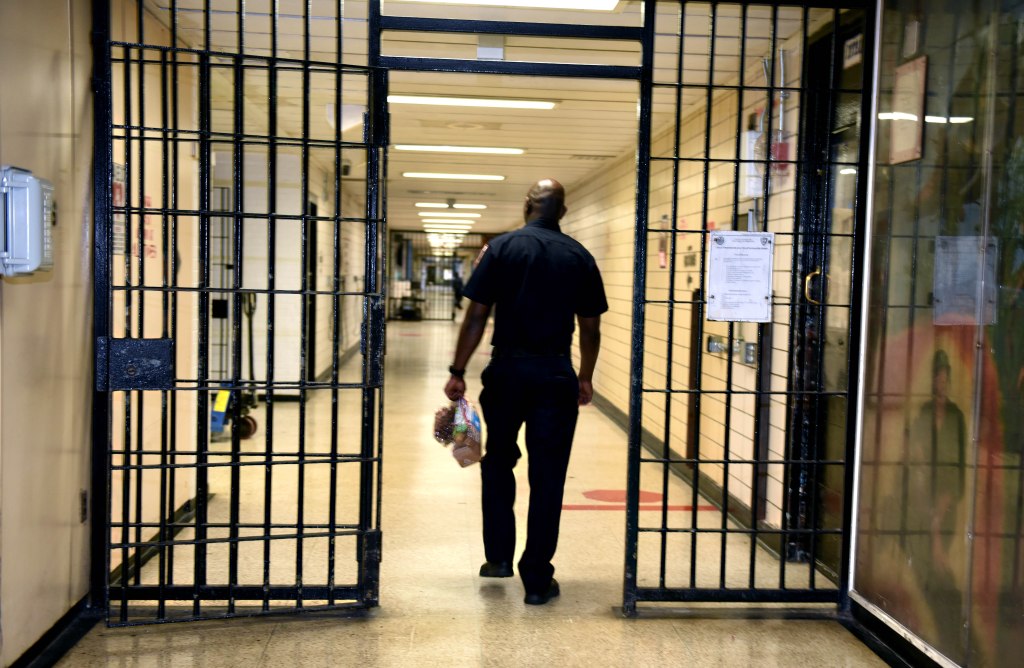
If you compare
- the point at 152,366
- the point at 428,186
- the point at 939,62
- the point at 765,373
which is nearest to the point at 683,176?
the point at 765,373

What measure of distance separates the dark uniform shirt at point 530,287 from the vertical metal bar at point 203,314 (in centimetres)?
99

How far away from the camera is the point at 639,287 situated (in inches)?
138

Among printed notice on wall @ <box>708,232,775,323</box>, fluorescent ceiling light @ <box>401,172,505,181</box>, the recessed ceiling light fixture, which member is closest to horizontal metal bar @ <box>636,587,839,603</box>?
printed notice on wall @ <box>708,232,775,323</box>

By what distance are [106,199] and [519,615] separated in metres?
2.23

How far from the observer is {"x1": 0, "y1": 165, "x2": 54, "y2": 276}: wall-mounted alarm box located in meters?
2.54

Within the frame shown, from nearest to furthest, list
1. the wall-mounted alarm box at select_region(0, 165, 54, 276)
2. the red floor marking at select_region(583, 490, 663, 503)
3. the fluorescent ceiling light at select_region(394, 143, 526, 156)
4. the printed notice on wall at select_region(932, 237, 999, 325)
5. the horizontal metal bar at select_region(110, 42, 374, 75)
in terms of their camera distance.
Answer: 1. the wall-mounted alarm box at select_region(0, 165, 54, 276)
2. the printed notice on wall at select_region(932, 237, 999, 325)
3. the horizontal metal bar at select_region(110, 42, 374, 75)
4. the red floor marking at select_region(583, 490, 663, 503)
5. the fluorescent ceiling light at select_region(394, 143, 526, 156)

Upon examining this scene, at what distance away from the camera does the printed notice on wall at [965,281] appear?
2.70 meters

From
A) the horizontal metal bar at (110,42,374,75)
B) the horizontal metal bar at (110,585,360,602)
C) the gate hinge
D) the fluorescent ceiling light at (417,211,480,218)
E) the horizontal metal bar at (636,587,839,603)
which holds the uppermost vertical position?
the fluorescent ceiling light at (417,211,480,218)

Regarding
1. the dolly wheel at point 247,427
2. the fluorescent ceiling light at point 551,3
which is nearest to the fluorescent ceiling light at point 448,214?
the dolly wheel at point 247,427

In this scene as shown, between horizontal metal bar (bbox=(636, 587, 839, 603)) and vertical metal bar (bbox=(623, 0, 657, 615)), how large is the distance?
0.09 meters

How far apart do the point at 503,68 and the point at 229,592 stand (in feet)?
7.40

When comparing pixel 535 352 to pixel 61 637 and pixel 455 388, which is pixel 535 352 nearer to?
pixel 455 388

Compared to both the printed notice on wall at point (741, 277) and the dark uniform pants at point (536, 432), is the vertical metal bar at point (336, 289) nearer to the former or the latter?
the dark uniform pants at point (536, 432)

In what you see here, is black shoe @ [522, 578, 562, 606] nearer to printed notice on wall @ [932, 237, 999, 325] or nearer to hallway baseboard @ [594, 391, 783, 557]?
hallway baseboard @ [594, 391, 783, 557]
